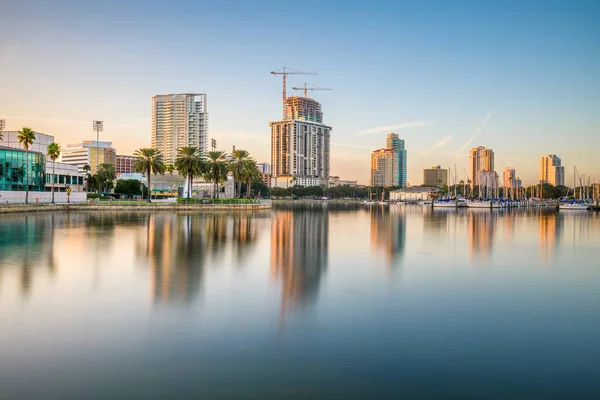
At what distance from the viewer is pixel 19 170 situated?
77438mm

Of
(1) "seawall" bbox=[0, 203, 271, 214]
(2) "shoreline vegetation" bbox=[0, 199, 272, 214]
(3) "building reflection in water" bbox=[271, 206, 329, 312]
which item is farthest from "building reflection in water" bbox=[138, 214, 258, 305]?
(2) "shoreline vegetation" bbox=[0, 199, 272, 214]

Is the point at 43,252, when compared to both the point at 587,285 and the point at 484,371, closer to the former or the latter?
the point at 484,371

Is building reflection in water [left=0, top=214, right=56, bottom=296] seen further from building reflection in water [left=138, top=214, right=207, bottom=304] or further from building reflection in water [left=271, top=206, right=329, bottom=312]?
building reflection in water [left=271, top=206, right=329, bottom=312]

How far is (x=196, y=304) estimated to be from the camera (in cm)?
1405

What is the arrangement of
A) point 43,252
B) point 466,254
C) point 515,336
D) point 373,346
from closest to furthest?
point 373,346 < point 515,336 < point 43,252 < point 466,254


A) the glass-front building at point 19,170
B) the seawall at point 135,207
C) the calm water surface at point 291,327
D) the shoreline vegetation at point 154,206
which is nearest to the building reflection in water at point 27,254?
the calm water surface at point 291,327

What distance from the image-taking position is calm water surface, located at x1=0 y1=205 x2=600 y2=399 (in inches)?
339

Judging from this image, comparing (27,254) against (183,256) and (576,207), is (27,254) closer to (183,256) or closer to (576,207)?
(183,256)

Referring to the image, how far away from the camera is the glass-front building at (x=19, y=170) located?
74.8m

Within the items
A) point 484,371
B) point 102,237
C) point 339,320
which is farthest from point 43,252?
point 484,371

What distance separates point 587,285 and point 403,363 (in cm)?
1380

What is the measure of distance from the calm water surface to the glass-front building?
202ft

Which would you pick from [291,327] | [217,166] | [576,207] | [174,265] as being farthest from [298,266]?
[576,207]

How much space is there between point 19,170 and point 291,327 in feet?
269
